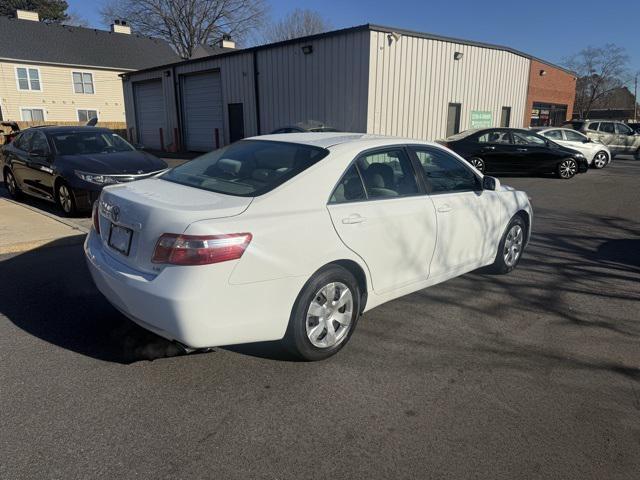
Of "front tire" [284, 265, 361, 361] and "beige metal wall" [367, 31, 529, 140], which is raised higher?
"beige metal wall" [367, 31, 529, 140]

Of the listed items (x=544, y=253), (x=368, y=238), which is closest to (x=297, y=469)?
(x=368, y=238)

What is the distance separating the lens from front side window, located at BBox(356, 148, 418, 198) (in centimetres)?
384

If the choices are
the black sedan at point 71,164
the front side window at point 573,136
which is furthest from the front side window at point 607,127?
the black sedan at point 71,164

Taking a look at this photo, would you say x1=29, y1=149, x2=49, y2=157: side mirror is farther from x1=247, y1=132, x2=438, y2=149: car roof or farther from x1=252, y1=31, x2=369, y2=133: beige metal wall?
x1=252, y1=31, x2=369, y2=133: beige metal wall

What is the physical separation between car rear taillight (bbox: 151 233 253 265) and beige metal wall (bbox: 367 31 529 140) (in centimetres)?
1374

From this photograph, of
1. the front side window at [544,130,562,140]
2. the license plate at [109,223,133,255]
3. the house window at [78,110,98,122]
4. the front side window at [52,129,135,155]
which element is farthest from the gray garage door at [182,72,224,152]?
the license plate at [109,223,133,255]

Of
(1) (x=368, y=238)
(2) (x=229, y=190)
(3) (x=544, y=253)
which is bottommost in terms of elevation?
A: (3) (x=544, y=253)

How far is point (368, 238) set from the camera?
11.9 ft

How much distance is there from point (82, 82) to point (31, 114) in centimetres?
449

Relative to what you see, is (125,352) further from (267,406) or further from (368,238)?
(368,238)

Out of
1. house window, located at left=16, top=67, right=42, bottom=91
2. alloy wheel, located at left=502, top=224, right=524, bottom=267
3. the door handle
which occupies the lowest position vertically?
alloy wheel, located at left=502, top=224, right=524, bottom=267

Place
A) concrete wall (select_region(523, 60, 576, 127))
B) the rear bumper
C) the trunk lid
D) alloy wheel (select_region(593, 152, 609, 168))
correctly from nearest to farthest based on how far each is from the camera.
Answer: the rear bumper, the trunk lid, alloy wheel (select_region(593, 152, 609, 168)), concrete wall (select_region(523, 60, 576, 127))

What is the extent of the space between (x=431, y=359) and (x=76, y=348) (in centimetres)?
263

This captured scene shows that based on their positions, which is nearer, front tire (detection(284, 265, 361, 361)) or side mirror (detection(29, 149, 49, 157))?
front tire (detection(284, 265, 361, 361))
